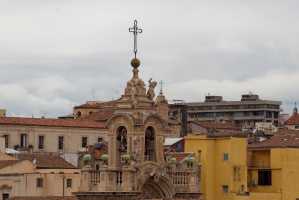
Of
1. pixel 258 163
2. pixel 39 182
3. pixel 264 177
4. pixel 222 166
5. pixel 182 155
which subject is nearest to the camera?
pixel 182 155

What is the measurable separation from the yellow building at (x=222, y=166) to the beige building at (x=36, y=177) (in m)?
15.2

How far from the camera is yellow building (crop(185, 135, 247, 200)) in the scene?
73.7 m

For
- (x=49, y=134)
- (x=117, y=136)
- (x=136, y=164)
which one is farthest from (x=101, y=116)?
(x=136, y=164)

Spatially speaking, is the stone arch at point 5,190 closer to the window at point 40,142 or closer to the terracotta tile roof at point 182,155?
the terracotta tile roof at point 182,155

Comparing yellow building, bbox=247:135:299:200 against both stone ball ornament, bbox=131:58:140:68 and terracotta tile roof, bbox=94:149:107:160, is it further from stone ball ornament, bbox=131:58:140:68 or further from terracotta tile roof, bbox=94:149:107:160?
stone ball ornament, bbox=131:58:140:68

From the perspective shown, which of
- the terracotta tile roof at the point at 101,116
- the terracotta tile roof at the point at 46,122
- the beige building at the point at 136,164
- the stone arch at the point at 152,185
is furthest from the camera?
the terracotta tile roof at the point at 101,116

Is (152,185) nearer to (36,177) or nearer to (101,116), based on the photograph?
(36,177)

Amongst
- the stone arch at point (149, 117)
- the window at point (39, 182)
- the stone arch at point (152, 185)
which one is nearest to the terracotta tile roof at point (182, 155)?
the window at point (39, 182)

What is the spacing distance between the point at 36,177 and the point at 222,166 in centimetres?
1743

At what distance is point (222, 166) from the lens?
244 ft

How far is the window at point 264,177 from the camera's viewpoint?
7581 centimetres

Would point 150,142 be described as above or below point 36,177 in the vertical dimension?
above

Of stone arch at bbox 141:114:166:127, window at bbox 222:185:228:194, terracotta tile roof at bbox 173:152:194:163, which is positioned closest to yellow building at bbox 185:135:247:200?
window at bbox 222:185:228:194

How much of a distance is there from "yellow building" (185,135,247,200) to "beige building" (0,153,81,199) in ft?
50.0
